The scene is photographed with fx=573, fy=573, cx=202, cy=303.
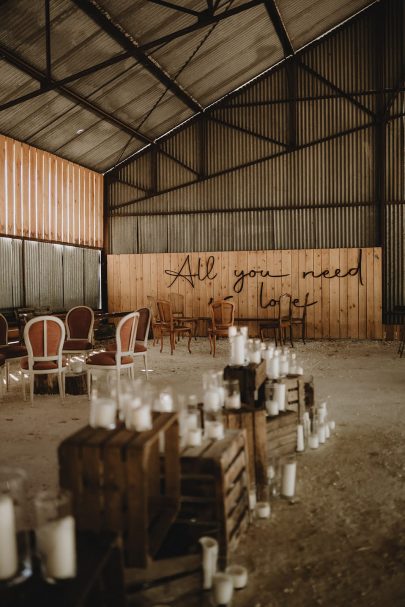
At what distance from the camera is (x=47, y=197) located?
11.6m

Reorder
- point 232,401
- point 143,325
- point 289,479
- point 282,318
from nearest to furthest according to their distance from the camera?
point 289,479
point 232,401
point 143,325
point 282,318

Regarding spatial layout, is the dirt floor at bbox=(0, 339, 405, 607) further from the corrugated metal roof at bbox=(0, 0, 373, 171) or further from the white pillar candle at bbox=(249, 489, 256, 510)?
the corrugated metal roof at bbox=(0, 0, 373, 171)

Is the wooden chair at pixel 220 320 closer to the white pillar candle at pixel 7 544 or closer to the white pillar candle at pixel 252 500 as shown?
the white pillar candle at pixel 252 500

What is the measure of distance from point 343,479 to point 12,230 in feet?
26.9

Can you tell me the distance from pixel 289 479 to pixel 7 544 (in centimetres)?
220

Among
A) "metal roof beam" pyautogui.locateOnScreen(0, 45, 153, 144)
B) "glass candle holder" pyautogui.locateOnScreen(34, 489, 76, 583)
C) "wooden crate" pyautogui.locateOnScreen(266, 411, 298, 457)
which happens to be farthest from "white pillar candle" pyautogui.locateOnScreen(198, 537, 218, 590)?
"metal roof beam" pyautogui.locateOnScreen(0, 45, 153, 144)

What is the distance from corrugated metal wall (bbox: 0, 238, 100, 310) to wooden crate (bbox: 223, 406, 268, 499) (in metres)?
7.51

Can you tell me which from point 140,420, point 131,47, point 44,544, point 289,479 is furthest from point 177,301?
point 44,544

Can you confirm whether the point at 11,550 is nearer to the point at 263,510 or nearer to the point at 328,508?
the point at 263,510

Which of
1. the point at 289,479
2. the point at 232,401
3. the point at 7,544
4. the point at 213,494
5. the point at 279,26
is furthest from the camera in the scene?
the point at 279,26

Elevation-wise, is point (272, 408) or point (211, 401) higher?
point (211, 401)

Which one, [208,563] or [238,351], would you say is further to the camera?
[238,351]

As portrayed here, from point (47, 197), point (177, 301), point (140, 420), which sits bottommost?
point (140, 420)

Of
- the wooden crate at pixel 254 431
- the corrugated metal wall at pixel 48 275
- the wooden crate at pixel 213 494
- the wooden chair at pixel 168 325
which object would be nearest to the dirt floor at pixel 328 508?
the wooden crate at pixel 213 494
